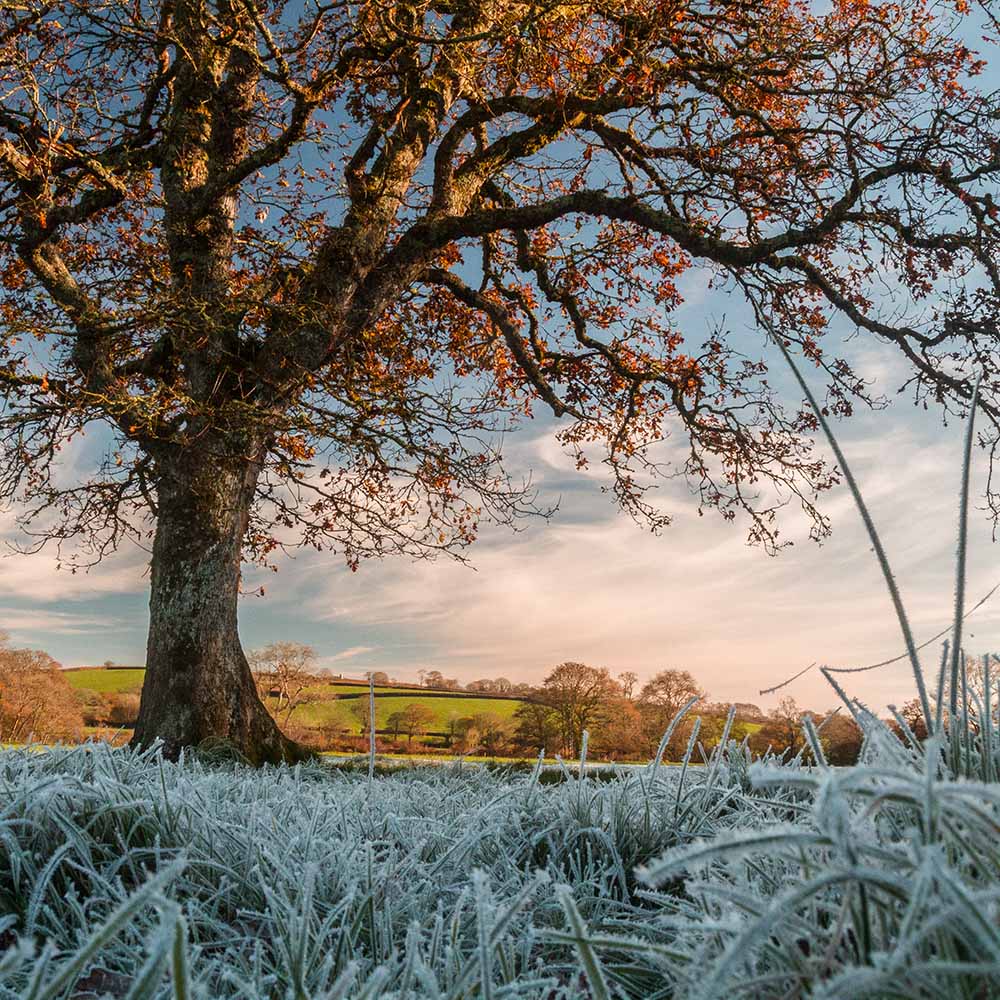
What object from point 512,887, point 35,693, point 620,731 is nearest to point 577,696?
point 620,731

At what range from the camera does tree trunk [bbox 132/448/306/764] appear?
8047 millimetres

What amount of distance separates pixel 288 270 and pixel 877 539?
9.10 metres

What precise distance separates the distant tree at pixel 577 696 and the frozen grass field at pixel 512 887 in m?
9.08

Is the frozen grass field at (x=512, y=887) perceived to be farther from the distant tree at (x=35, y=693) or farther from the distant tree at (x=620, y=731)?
the distant tree at (x=35, y=693)

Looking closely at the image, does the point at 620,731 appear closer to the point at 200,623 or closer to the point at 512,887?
the point at 200,623

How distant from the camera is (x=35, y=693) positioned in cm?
1852

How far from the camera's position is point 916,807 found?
1194 millimetres

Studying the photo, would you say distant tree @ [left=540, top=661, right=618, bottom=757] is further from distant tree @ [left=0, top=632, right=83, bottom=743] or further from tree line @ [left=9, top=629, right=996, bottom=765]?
distant tree @ [left=0, top=632, right=83, bottom=743]

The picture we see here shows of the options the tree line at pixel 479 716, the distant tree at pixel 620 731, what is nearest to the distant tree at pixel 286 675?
the tree line at pixel 479 716

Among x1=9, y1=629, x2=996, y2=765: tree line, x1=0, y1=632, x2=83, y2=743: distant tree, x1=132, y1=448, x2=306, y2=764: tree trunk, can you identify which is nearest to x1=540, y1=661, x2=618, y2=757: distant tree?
x1=9, y1=629, x2=996, y2=765: tree line

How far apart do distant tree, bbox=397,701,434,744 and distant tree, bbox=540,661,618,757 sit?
9.18 ft

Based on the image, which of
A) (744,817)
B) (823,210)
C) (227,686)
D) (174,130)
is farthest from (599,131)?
(744,817)

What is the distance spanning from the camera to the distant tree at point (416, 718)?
14.9m

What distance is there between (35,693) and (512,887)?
1950cm
